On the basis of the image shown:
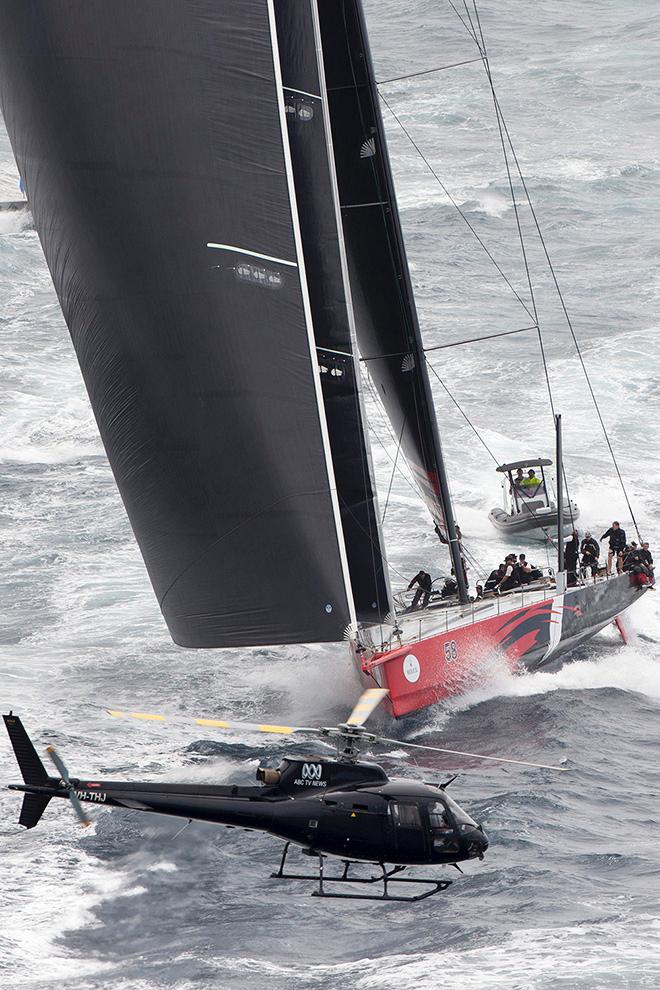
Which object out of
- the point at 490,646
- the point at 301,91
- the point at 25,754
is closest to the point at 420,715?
the point at 490,646

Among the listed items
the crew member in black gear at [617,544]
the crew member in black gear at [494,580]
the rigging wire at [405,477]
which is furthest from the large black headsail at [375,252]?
the rigging wire at [405,477]

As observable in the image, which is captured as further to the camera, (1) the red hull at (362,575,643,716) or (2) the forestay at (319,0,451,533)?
(2) the forestay at (319,0,451,533)

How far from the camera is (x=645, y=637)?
27.2 metres

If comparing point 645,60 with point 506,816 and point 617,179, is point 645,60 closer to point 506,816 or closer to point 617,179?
point 617,179

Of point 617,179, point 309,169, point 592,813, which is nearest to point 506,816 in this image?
Answer: point 592,813

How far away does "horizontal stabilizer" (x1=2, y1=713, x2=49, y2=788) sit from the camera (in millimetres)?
15328

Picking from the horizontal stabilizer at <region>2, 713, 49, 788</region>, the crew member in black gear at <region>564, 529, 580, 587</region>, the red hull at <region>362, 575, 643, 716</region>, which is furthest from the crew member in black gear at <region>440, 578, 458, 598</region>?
the horizontal stabilizer at <region>2, 713, 49, 788</region>

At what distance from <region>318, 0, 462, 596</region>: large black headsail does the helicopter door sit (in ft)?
26.3

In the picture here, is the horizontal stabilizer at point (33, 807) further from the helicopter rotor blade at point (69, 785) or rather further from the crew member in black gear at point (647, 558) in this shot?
the crew member in black gear at point (647, 558)

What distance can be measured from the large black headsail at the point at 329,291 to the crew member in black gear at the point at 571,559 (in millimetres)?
4883

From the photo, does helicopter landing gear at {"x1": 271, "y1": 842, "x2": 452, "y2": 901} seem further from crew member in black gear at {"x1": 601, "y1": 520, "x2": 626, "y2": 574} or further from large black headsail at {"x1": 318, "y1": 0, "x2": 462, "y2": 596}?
crew member in black gear at {"x1": 601, "y1": 520, "x2": 626, "y2": 574}

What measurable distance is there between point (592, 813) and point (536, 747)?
2.28 metres

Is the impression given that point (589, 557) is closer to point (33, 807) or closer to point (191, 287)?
point (191, 287)

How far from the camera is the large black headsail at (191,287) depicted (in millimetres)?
17156
